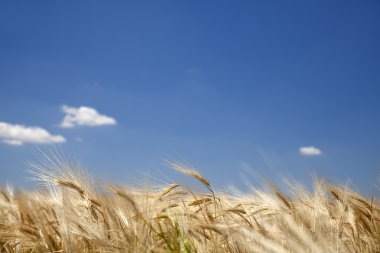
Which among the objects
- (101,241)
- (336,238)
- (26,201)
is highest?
(26,201)

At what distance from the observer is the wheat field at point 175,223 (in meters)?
2.01

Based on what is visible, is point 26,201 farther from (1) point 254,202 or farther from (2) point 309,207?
(2) point 309,207

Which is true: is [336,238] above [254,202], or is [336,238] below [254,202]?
below

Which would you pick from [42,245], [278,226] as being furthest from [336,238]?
[42,245]

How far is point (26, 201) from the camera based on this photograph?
9.25 ft

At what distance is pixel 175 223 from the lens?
2.10 metres

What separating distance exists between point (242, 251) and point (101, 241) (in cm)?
71

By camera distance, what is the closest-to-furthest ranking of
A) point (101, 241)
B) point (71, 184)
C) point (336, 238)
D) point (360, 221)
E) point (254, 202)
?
point (101, 241) → point (336, 238) → point (71, 184) → point (360, 221) → point (254, 202)

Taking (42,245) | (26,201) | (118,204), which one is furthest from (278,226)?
(26,201)

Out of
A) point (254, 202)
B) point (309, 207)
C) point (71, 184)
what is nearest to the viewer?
point (71, 184)

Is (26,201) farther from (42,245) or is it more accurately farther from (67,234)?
(67,234)

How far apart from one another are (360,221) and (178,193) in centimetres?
123

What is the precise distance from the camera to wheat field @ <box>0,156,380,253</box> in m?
2.01

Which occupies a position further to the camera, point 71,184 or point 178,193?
point 178,193
